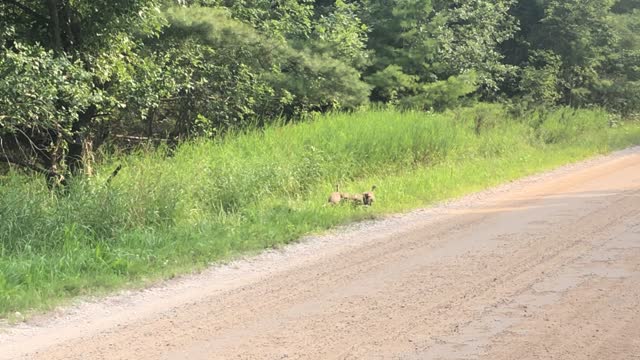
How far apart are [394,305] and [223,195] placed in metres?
4.88

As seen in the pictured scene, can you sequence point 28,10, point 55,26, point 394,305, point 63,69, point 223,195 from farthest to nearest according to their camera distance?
point 223,195, point 28,10, point 55,26, point 63,69, point 394,305

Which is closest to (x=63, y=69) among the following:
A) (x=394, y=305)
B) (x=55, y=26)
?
(x=55, y=26)

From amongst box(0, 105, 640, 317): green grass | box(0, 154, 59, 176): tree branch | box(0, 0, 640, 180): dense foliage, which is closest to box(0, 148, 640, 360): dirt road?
box(0, 105, 640, 317): green grass

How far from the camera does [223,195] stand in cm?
1023

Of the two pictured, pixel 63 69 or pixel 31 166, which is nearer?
pixel 63 69

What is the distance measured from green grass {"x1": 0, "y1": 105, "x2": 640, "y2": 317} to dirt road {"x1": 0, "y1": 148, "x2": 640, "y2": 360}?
1.68 feet

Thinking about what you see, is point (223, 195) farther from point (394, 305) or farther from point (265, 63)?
point (265, 63)

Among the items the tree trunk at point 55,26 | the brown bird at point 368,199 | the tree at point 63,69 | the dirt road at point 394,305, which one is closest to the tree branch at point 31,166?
the tree at point 63,69

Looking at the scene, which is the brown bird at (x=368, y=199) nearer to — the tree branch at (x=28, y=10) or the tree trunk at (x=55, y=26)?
the tree trunk at (x=55, y=26)

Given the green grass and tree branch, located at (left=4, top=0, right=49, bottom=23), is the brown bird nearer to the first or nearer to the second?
the green grass

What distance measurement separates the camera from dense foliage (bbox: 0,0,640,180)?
9820 millimetres

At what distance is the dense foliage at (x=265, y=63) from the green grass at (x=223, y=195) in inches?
45.9

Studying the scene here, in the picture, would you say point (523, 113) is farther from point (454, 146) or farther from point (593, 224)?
point (593, 224)

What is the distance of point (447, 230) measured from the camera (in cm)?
902
